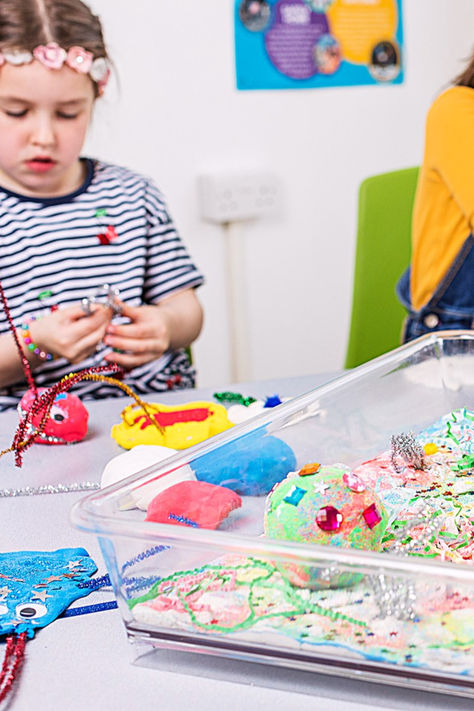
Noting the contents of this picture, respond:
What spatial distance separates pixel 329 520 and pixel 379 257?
3.45 ft

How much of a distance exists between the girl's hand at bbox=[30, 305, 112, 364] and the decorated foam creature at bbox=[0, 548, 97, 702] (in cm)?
46

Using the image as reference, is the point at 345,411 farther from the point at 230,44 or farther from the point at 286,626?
the point at 230,44

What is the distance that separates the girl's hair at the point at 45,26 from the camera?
1177 millimetres

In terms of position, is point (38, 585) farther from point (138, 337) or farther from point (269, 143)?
point (269, 143)

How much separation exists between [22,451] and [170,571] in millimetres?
373

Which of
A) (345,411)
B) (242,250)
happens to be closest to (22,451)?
(345,411)

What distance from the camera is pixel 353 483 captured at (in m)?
0.56

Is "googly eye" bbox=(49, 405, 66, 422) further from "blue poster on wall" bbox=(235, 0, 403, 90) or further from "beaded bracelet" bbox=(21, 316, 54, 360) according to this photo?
"blue poster on wall" bbox=(235, 0, 403, 90)

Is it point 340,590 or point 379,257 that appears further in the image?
point 379,257

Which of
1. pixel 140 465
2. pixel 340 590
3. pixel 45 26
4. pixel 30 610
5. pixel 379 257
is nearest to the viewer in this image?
pixel 340 590

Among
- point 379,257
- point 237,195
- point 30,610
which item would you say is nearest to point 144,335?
point 379,257

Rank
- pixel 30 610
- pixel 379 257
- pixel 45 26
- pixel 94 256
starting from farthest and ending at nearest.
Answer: pixel 379 257, pixel 94 256, pixel 45 26, pixel 30 610

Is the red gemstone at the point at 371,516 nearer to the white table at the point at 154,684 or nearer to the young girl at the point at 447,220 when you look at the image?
the white table at the point at 154,684

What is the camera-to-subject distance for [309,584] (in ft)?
1.54
